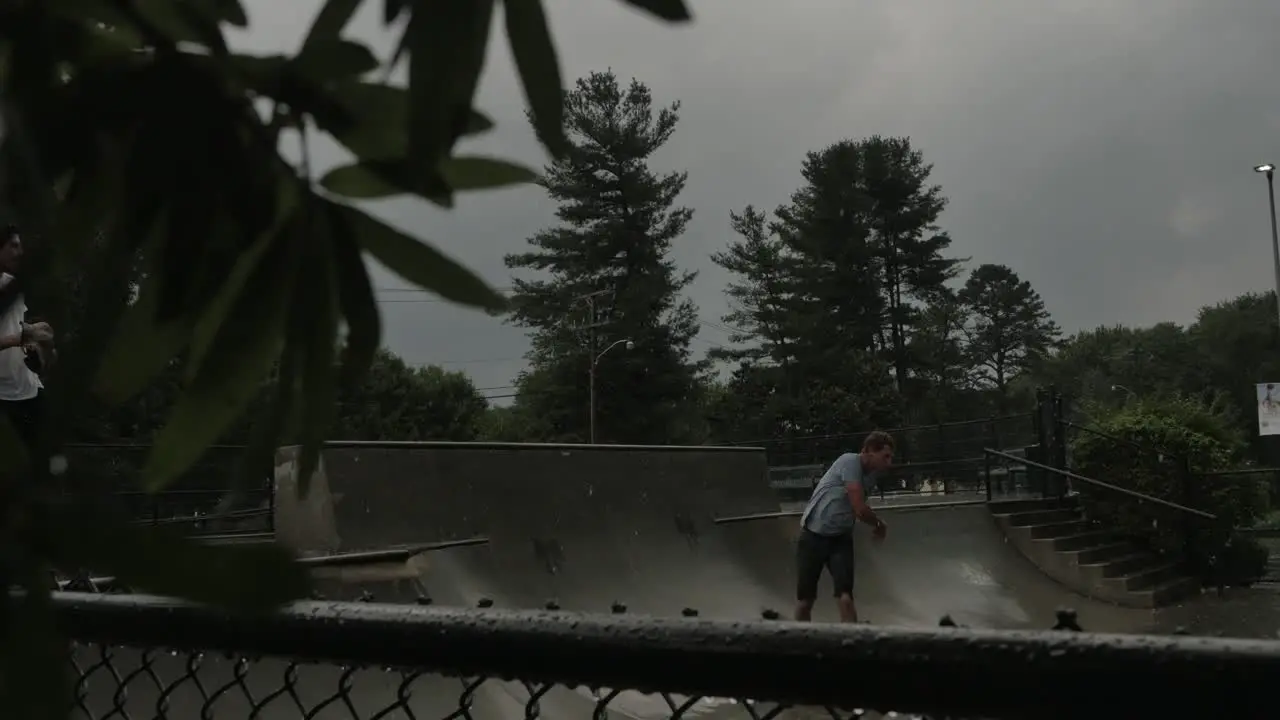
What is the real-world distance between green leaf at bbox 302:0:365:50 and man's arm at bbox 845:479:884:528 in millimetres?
8115

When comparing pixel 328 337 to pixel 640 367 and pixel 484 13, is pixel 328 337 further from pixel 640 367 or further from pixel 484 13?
pixel 640 367

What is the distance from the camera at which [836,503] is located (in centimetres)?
879

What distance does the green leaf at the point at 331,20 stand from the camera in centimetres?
65

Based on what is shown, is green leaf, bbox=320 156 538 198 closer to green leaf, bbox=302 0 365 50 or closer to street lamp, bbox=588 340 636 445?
green leaf, bbox=302 0 365 50

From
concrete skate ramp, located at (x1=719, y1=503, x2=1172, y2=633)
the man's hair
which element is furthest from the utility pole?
the man's hair

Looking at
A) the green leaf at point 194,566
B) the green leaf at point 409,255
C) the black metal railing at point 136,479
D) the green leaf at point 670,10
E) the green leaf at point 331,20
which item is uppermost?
the green leaf at point 331,20

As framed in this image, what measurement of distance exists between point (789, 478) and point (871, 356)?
2573cm

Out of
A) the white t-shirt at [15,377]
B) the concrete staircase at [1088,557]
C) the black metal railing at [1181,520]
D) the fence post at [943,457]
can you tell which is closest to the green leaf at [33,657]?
the white t-shirt at [15,377]

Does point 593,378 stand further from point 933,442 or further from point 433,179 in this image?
point 433,179

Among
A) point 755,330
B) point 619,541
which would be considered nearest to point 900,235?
point 755,330

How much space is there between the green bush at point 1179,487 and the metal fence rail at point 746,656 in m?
15.7

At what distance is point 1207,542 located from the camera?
50.3 ft

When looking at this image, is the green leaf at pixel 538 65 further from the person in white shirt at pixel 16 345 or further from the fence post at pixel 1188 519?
the fence post at pixel 1188 519

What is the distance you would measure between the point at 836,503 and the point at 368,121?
8411 millimetres
